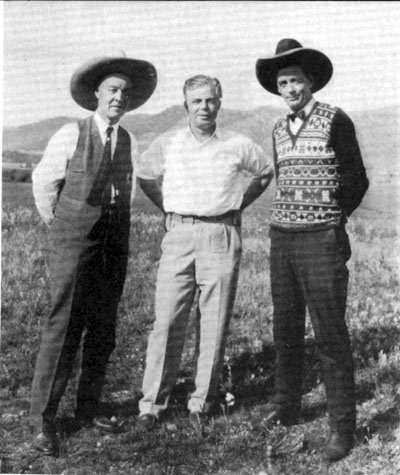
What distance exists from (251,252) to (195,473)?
279 centimetres

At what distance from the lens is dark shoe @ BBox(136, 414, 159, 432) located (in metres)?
3.14

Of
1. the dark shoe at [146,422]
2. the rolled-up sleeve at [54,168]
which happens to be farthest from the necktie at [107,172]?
the dark shoe at [146,422]

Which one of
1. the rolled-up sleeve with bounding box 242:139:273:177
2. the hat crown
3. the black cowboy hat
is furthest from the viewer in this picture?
the rolled-up sleeve with bounding box 242:139:273:177

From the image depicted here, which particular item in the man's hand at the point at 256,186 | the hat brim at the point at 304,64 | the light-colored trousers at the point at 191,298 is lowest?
the light-colored trousers at the point at 191,298

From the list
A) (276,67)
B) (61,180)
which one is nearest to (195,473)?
(61,180)

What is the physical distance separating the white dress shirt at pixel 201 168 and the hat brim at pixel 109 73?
28cm

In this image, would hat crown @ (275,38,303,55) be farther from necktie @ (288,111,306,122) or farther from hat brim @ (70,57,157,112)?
hat brim @ (70,57,157,112)

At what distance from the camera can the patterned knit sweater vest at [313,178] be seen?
2865 mm

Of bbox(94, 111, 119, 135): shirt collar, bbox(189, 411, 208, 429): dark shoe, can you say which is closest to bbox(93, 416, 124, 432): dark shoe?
bbox(189, 411, 208, 429): dark shoe

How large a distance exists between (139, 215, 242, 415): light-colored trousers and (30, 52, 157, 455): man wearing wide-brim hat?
256 mm

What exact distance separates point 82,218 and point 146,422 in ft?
3.65

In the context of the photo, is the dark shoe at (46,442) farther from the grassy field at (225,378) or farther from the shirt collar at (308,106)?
the shirt collar at (308,106)

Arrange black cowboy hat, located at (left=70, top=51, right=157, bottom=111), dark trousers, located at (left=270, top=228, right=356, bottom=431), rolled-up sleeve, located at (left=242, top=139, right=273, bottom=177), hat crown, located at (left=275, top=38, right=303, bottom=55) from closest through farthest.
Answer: dark trousers, located at (left=270, top=228, right=356, bottom=431), hat crown, located at (left=275, top=38, right=303, bottom=55), black cowboy hat, located at (left=70, top=51, right=157, bottom=111), rolled-up sleeve, located at (left=242, top=139, right=273, bottom=177)

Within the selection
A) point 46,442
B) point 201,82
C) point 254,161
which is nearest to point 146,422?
point 46,442
